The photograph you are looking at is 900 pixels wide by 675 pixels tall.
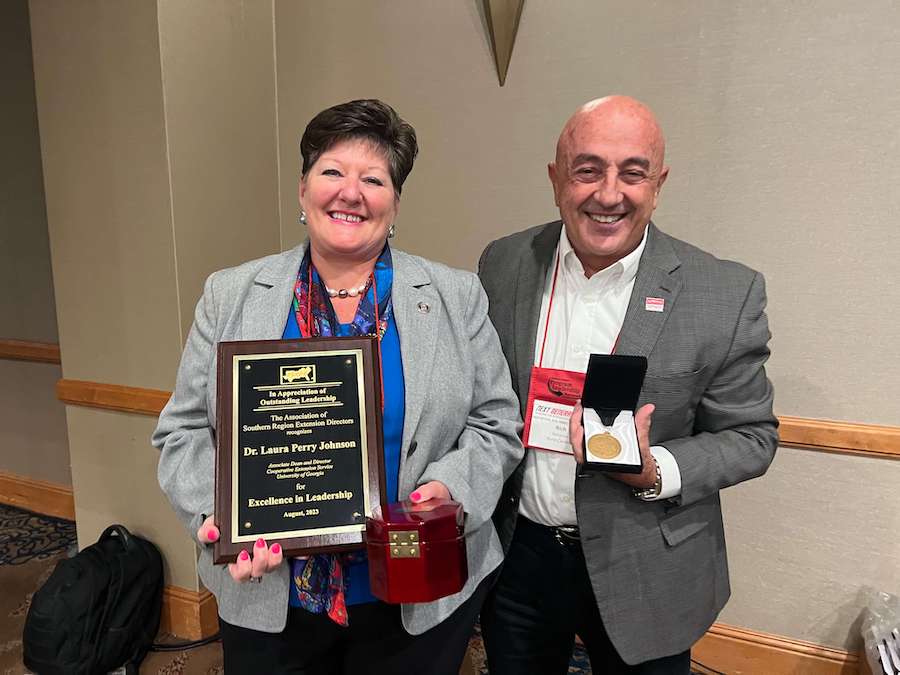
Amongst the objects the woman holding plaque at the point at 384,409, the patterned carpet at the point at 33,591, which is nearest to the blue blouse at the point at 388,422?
the woman holding plaque at the point at 384,409

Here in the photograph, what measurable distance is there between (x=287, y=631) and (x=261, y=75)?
2194 millimetres

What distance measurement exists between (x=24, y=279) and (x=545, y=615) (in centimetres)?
340

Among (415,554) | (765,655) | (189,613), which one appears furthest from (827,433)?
(189,613)

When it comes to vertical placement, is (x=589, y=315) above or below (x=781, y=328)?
above

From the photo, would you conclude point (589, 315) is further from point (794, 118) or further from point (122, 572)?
point (122, 572)

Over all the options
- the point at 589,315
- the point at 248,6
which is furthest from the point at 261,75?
the point at 589,315

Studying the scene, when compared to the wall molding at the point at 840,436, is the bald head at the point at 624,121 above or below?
above

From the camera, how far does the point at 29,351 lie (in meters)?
3.45

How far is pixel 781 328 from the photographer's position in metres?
2.10

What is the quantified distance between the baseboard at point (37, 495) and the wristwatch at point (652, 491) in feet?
11.1

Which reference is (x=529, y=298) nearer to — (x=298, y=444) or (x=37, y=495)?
(x=298, y=444)

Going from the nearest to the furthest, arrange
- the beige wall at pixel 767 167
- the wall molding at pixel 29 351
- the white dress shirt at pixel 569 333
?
1. the white dress shirt at pixel 569 333
2. the beige wall at pixel 767 167
3. the wall molding at pixel 29 351

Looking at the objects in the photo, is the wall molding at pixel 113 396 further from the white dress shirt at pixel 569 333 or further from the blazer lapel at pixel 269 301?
the white dress shirt at pixel 569 333

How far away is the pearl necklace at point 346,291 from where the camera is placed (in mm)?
1288
